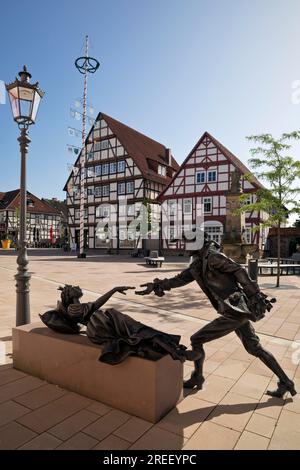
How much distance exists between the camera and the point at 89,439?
8.20ft

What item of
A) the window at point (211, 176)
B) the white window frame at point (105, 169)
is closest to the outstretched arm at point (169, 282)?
the window at point (211, 176)

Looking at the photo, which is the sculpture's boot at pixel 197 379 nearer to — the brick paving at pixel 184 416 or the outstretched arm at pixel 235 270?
the brick paving at pixel 184 416

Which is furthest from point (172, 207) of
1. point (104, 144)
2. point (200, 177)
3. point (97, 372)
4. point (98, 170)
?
point (97, 372)

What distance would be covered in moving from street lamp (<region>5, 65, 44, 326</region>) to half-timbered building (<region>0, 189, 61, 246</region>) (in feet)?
149

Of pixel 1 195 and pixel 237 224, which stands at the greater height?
pixel 1 195

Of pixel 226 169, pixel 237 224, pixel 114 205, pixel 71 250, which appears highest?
pixel 226 169

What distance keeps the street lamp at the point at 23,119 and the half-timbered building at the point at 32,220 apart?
45380 millimetres

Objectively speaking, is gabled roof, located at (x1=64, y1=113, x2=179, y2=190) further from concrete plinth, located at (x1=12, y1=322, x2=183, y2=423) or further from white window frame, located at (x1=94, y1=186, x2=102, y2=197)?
concrete plinth, located at (x1=12, y1=322, x2=183, y2=423)

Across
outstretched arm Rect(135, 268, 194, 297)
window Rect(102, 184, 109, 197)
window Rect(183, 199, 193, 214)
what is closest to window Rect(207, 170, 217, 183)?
window Rect(183, 199, 193, 214)

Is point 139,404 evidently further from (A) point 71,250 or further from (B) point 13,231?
(B) point 13,231

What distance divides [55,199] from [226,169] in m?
51.7

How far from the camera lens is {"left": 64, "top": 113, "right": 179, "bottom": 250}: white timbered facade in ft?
109
